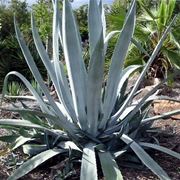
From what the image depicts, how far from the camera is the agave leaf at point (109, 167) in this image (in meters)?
2.46

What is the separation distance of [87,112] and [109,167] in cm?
45

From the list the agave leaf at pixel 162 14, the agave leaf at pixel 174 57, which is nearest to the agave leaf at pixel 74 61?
the agave leaf at pixel 174 57

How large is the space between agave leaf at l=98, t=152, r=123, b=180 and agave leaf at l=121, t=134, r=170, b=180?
163mm

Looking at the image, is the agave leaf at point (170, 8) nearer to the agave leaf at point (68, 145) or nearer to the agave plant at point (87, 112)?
the agave plant at point (87, 112)

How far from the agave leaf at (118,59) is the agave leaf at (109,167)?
32 centimetres

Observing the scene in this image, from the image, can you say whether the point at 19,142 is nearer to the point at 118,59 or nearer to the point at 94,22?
the point at 118,59

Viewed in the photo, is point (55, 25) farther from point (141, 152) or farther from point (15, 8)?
point (15, 8)

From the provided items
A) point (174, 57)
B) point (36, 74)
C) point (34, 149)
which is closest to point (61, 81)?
point (36, 74)

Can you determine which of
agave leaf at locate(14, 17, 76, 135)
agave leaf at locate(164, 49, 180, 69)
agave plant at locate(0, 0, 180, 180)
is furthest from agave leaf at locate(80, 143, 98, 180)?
agave leaf at locate(164, 49, 180, 69)

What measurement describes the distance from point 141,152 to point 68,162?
0.48m

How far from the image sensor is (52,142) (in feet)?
9.64

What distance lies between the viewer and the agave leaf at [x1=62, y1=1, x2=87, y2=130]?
2.71 meters

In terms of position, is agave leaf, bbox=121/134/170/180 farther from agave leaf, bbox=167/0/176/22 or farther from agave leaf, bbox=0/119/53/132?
agave leaf, bbox=167/0/176/22

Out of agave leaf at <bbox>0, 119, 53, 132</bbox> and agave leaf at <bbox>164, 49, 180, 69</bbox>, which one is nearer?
agave leaf at <bbox>0, 119, 53, 132</bbox>
